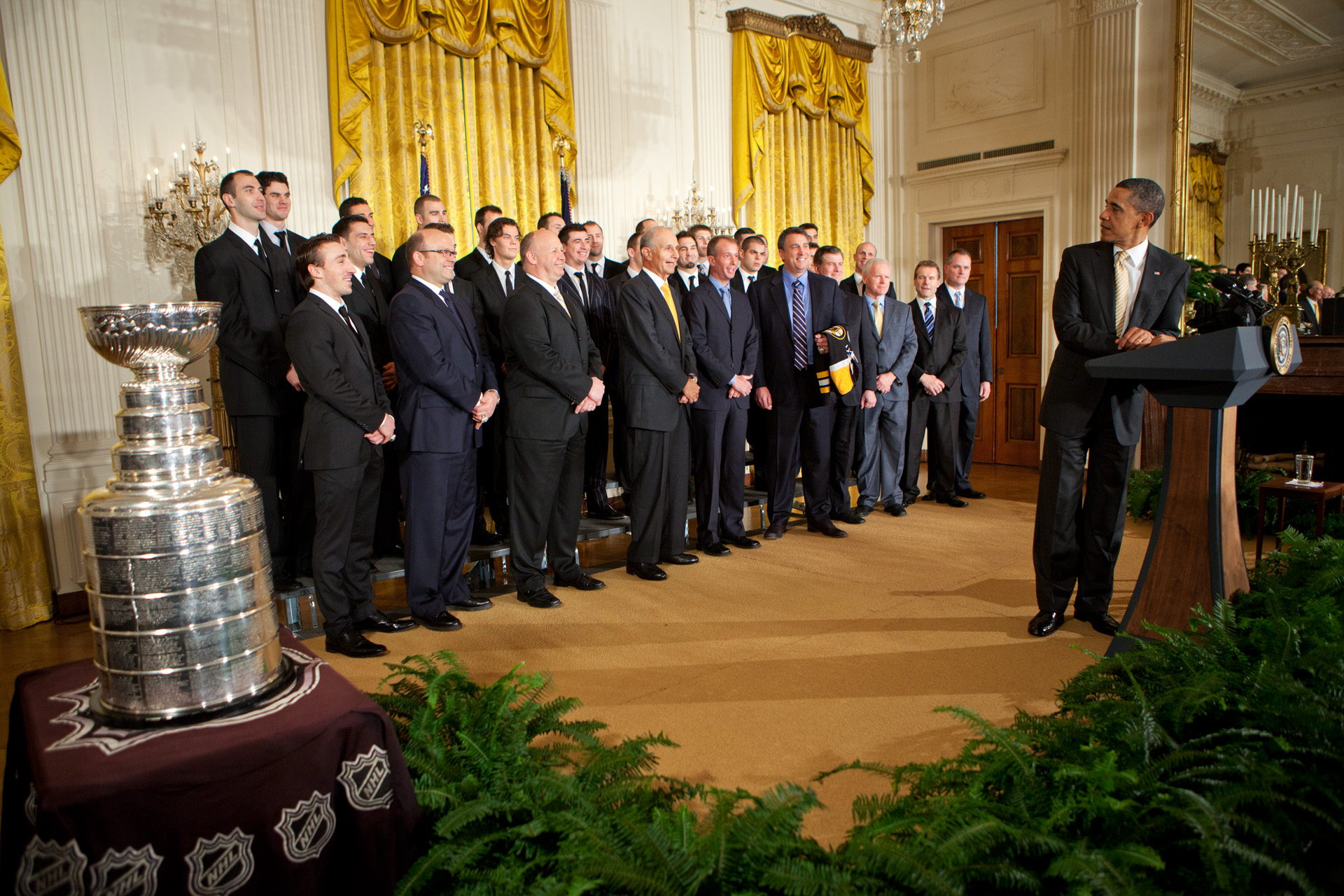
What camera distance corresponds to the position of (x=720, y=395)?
4887 mm

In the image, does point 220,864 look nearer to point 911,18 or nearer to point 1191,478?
point 1191,478

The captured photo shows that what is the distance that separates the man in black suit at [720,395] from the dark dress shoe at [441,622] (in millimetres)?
1609

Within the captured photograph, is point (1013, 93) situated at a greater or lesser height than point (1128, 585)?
greater

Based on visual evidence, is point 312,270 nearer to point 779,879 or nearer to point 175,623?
point 175,623

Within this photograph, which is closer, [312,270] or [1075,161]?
[312,270]

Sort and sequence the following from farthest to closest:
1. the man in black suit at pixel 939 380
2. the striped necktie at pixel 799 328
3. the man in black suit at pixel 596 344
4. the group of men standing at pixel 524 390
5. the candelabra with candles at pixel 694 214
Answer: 1. the candelabra with candles at pixel 694 214
2. the man in black suit at pixel 939 380
3. the striped necktie at pixel 799 328
4. the man in black suit at pixel 596 344
5. the group of men standing at pixel 524 390

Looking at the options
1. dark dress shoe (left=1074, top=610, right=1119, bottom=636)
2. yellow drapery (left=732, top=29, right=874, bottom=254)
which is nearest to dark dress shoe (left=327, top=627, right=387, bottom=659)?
dark dress shoe (left=1074, top=610, right=1119, bottom=636)

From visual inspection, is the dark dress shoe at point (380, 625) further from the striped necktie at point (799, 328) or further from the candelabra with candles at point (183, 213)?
the striped necktie at point (799, 328)

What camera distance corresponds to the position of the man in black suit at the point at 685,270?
5.09 meters

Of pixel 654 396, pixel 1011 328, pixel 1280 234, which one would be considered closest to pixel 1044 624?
pixel 654 396

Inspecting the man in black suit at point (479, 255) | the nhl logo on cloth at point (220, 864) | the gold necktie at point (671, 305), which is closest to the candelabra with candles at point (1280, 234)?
the gold necktie at point (671, 305)

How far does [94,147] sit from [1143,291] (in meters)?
4.97

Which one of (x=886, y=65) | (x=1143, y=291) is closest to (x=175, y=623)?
(x=1143, y=291)

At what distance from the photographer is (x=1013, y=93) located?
8156 millimetres
